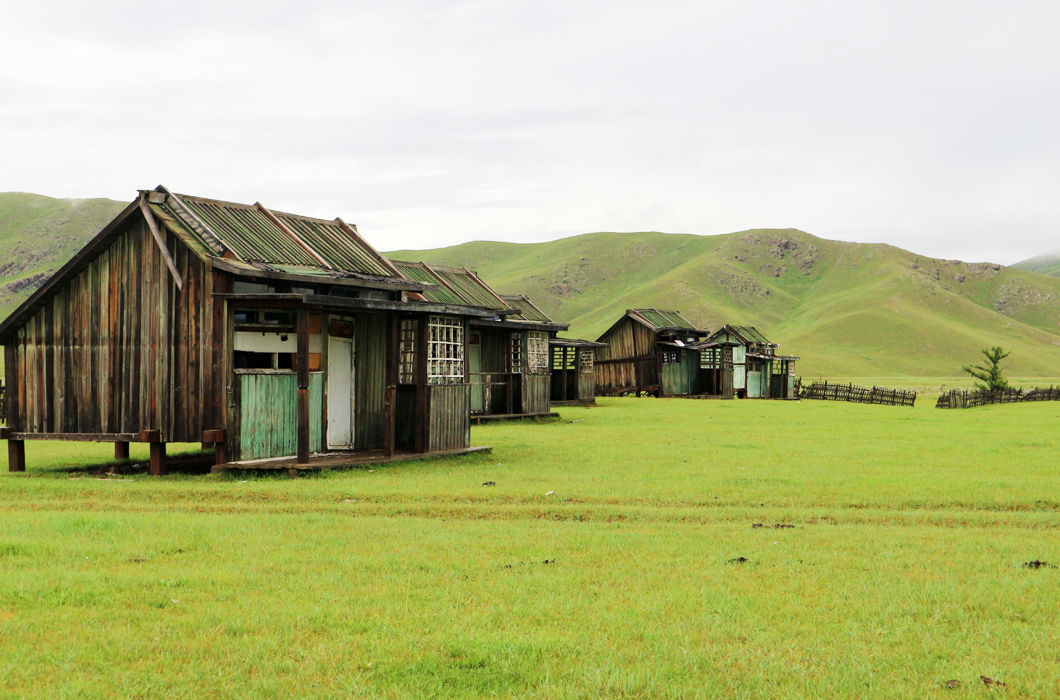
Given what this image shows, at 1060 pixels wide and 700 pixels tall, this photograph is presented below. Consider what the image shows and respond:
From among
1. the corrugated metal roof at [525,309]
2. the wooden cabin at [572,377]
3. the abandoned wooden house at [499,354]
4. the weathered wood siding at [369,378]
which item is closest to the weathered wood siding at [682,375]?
the wooden cabin at [572,377]

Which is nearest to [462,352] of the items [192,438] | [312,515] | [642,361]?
[192,438]

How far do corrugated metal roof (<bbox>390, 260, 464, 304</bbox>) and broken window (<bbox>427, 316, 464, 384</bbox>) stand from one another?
11.1 meters

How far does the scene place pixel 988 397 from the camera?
5634cm

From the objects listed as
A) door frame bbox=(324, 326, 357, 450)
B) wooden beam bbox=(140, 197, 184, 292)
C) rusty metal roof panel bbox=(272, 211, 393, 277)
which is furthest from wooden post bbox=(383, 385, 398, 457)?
wooden beam bbox=(140, 197, 184, 292)

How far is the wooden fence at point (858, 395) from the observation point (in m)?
56.8

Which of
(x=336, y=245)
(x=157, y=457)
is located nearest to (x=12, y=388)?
(x=157, y=457)

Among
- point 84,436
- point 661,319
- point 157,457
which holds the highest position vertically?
point 661,319

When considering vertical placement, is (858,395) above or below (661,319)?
below

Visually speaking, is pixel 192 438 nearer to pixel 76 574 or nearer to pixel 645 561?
pixel 76 574

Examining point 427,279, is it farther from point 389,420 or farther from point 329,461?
point 329,461

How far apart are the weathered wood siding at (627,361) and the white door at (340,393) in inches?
1711

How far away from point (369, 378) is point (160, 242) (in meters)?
5.64

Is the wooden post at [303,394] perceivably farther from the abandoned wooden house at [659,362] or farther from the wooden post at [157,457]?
the abandoned wooden house at [659,362]

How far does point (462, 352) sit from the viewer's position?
74.0ft
